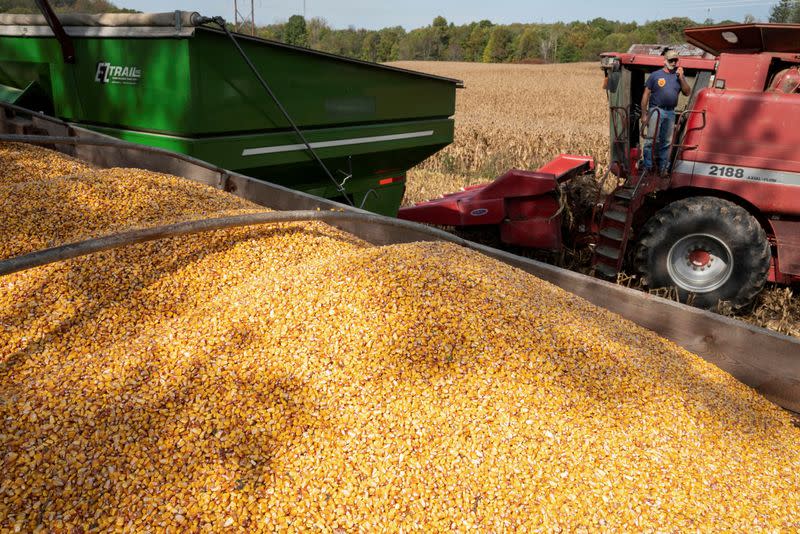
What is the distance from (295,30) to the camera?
70938 mm

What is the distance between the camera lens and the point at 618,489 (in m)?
1.58

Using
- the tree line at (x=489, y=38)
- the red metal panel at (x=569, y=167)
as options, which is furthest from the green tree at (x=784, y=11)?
the red metal panel at (x=569, y=167)

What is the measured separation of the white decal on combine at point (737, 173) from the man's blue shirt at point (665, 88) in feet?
1.45

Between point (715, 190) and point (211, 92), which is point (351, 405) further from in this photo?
point (715, 190)

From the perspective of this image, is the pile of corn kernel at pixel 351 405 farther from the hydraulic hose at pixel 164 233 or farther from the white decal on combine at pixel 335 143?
the white decal on combine at pixel 335 143

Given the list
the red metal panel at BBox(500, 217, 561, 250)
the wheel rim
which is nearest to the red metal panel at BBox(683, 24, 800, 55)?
the wheel rim

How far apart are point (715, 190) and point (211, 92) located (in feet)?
11.6

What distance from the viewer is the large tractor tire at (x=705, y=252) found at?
3936 mm

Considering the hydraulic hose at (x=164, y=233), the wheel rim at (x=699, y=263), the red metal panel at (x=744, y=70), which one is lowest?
the wheel rim at (x=699, y=263)

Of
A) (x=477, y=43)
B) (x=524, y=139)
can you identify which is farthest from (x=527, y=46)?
(x=524, y=139)

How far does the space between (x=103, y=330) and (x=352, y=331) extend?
883mm

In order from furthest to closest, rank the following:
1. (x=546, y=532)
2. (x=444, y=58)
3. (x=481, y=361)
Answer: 1. (x=444, y=58)
2. (x=481, y=361)
3. (x=546, y=532)

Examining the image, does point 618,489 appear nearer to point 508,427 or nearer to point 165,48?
point 508,427

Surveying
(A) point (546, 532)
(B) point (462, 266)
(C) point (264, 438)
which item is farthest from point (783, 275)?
(C) point (264, 438)
